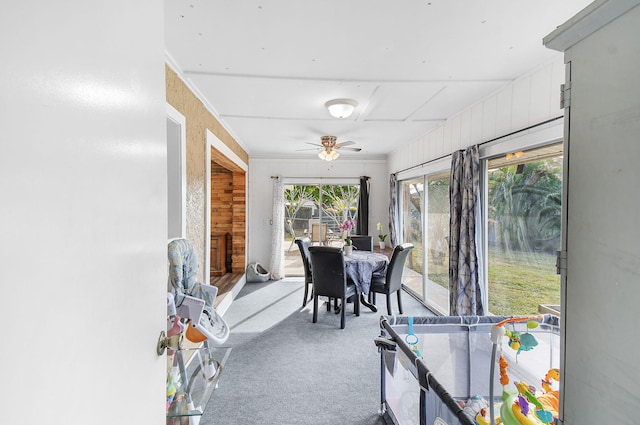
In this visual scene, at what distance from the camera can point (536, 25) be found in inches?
64.8

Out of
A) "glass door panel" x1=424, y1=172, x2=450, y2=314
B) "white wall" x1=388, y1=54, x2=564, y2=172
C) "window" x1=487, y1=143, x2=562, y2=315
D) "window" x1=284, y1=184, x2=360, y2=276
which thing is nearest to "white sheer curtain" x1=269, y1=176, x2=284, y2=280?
"window" x1=284, y1=184, x2=360, y2=276

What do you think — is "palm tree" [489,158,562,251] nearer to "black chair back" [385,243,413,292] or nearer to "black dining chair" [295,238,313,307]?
"black chair back" [385,243,413,292]

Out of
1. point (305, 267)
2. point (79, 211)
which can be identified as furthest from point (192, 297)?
point (305, 267)

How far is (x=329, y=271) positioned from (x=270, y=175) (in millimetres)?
3031

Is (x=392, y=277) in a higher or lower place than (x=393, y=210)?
lower

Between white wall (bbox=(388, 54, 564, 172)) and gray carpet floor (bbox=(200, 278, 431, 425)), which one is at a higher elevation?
white wall (bbox=(388, 54, 564, 172))

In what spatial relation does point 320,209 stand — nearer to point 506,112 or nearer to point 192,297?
point 506,112

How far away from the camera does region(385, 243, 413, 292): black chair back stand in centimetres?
336

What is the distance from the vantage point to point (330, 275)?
325cm

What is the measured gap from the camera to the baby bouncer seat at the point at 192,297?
4.91ft

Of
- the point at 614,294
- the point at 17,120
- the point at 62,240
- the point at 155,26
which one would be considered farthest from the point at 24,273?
the point at 614,294

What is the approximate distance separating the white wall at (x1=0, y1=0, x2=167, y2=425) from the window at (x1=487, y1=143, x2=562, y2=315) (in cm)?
261

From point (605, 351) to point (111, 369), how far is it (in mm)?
1073

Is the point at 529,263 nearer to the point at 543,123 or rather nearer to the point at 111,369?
the point at 543,123
